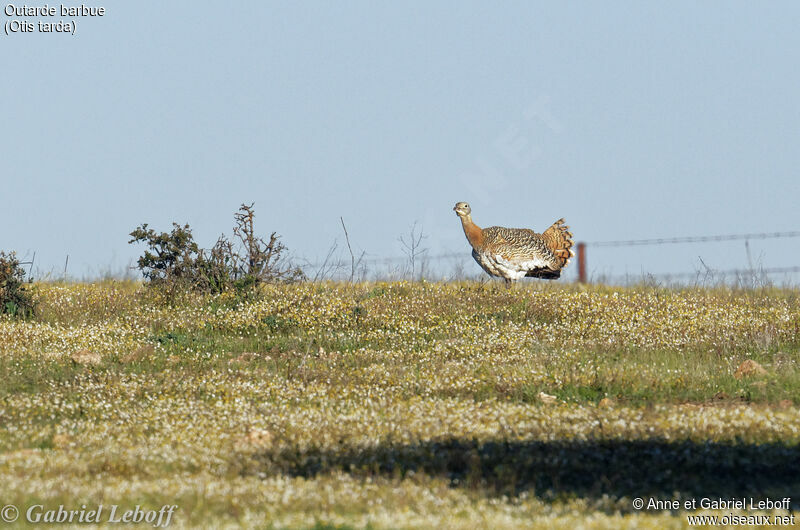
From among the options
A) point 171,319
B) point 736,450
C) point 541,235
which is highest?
point 541,235

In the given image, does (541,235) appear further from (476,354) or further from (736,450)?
(736,450)

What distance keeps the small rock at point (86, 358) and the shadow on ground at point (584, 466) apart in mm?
6881

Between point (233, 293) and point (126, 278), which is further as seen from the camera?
point (126, 278)

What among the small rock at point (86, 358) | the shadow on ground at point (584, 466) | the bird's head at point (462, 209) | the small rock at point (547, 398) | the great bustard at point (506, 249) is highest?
the bird's head at point (462, 209)

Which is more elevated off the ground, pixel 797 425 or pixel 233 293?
pixel 233 293

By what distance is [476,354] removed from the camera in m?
16.0

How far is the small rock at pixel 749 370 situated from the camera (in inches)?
573

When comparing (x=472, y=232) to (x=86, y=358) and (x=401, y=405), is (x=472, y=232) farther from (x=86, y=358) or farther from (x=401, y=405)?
(x=401, y=405)

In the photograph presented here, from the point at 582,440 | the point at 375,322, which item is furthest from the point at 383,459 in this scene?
the point at 375,322

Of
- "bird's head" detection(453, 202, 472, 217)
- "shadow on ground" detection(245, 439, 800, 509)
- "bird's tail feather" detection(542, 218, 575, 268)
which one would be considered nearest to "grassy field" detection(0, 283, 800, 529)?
"shadow on ground" detection(245, 439, 800, 509)

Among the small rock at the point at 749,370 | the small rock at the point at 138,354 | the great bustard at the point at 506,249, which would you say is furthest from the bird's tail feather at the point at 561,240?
the small rock at the point at 138,354

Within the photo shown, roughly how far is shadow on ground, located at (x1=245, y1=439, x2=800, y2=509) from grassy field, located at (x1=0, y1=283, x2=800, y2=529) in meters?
0.03

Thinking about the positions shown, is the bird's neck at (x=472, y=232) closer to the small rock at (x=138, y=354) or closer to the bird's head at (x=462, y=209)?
the bird's head at (x=462, y=209)

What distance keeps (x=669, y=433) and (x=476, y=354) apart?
220 inches
